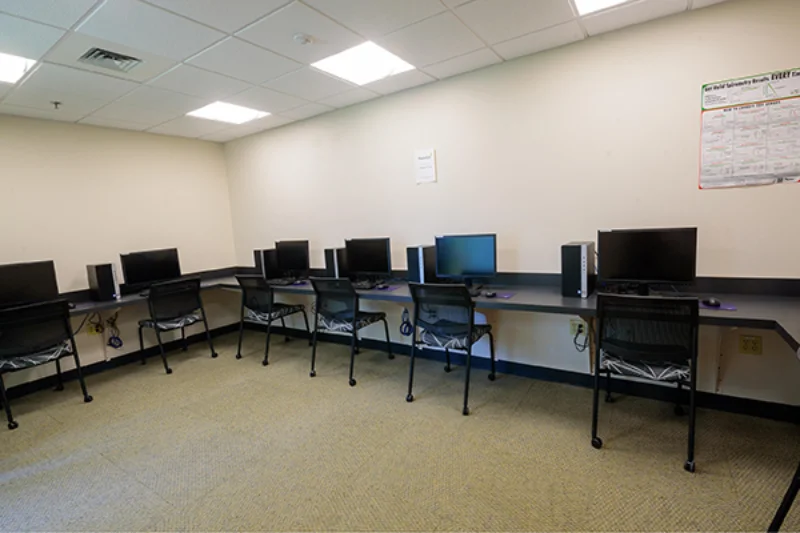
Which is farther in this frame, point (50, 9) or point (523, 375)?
point (523, 375)

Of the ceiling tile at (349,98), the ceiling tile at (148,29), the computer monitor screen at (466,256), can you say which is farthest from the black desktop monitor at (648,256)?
the ceiling tile at (148,29)

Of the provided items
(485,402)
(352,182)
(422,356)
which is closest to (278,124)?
(352,182)

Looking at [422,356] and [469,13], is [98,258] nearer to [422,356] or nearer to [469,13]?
[422,356]

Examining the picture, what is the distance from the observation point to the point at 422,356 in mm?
3811

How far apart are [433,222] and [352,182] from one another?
1074 millimetres

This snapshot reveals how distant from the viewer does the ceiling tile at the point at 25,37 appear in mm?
2047

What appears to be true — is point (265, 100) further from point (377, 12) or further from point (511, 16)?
point (511, 16)

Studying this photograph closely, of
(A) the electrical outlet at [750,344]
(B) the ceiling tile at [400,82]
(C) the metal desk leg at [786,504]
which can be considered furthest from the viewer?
(B) the ceiling tile at [400,82]

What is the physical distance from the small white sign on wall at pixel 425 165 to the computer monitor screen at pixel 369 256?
2.26 feet

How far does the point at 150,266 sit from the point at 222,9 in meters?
3.22

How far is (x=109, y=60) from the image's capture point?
259cm

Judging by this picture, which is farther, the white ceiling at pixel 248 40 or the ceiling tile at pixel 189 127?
the ceiling tile at pixel 189 127

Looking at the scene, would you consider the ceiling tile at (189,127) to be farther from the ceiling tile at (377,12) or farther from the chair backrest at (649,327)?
the chair backrest at (649,327)

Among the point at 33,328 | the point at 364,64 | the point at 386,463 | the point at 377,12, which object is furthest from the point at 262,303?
the point at 377,12
